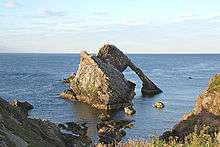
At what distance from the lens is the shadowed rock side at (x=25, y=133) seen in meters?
11.4

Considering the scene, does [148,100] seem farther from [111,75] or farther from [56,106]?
[56,106]

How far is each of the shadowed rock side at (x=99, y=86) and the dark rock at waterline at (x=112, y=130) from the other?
14.4 metres

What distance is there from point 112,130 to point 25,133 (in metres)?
40.6

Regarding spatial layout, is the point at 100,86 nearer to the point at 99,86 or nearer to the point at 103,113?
the point at 99,86

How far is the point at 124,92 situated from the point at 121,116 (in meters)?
15.1

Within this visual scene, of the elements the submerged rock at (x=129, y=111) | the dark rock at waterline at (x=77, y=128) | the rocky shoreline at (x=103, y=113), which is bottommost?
the submerged rock at (x=129, y=111)

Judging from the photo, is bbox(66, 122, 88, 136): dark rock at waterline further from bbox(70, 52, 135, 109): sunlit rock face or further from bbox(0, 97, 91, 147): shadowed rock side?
bbox(0, 97, 91, 147): shadowed rock side

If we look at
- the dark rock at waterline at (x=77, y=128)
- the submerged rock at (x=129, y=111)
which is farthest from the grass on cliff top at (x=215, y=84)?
the submerged rock at (x=129, y=111)

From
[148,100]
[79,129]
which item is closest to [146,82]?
[148,100]

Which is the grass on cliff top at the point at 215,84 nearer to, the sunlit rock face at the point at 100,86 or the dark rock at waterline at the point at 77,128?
the dark rock at waterline at the point at 77,128

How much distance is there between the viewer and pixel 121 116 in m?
65.1

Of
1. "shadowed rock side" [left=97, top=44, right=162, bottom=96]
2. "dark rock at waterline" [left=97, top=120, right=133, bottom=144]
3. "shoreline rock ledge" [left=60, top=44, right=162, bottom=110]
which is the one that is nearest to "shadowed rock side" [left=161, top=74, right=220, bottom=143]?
"dark rock at waterline" [left=97, top=120, right=133, bottom=144]

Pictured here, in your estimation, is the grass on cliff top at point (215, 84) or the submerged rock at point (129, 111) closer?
the grass on cliff top at point (215, 84)

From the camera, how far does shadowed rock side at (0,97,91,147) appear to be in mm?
11383
